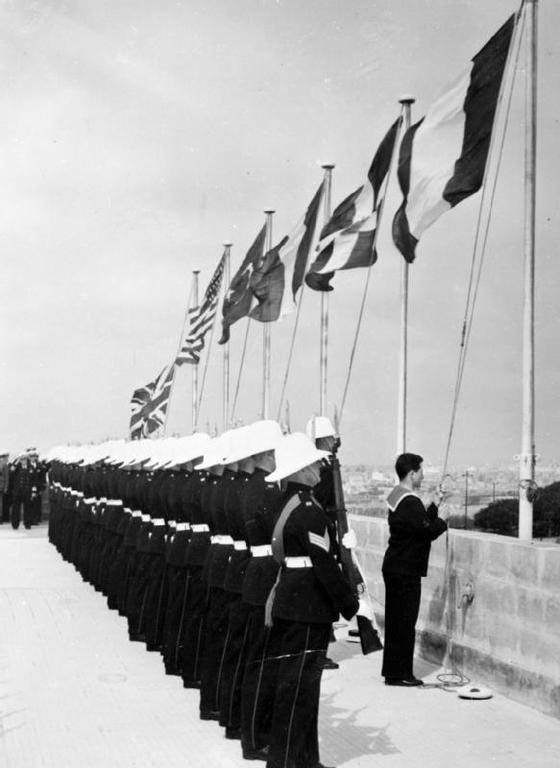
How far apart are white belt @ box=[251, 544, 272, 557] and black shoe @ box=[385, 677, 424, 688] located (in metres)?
2.47

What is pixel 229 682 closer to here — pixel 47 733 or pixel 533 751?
pixel 47 733

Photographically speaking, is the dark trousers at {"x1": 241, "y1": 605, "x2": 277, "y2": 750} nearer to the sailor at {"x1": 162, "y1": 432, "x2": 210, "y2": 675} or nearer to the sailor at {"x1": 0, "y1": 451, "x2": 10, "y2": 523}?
the sailor at {"x1": 162, "y1": 432, "x2": 210, "y2": 675}

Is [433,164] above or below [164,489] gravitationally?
above

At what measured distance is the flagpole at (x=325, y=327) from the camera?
1467cm

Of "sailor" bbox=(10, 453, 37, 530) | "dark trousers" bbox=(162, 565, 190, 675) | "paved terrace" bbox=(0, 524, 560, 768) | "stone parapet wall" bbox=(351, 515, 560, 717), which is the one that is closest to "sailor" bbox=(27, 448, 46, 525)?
"sailor" bbox=(10, 453, 37, 530)

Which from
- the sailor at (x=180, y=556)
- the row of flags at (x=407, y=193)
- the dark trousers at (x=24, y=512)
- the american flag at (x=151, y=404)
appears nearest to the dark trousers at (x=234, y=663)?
the sailor at (x=180, y=556)

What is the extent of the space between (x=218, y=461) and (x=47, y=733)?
2074 mm

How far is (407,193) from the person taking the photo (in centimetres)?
1000

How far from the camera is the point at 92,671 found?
30.9 ft

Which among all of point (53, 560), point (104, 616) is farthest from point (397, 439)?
point (53, 560)

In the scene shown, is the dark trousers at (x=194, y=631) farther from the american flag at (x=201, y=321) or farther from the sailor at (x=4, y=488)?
the sailor at (x=4, y=488)

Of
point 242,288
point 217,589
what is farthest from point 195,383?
point 217,589

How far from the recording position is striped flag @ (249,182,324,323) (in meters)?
14.4

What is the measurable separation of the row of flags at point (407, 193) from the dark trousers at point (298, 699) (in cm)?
456
